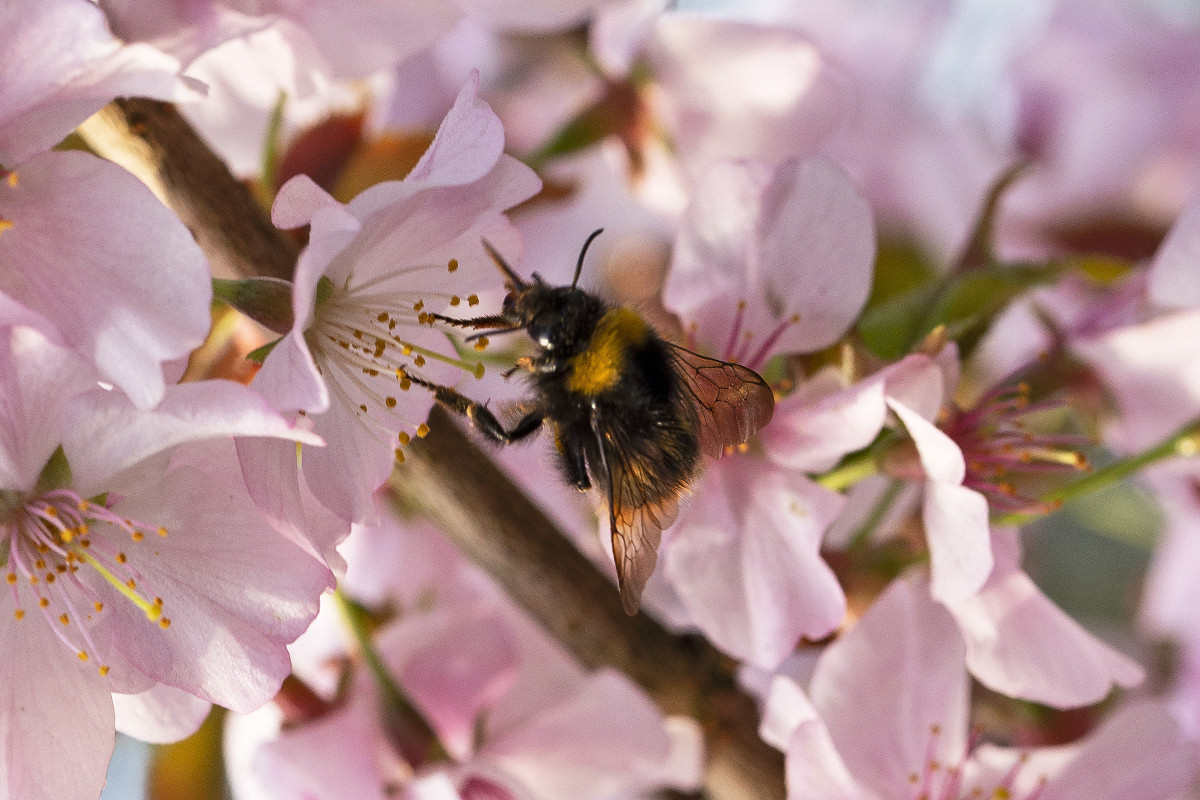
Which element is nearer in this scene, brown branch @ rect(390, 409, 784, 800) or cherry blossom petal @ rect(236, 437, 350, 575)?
cherry blossom petal @ rect(236, 437, 350, 575)

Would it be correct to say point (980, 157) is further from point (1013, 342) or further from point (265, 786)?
point (265, 786)

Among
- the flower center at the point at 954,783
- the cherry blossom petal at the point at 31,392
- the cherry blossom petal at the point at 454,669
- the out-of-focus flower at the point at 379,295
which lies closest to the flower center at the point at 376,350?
the out-of-focus flower at the point at 379,295

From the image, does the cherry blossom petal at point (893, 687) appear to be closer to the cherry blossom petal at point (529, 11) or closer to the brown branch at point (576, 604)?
the brown branch at point (576, 604)

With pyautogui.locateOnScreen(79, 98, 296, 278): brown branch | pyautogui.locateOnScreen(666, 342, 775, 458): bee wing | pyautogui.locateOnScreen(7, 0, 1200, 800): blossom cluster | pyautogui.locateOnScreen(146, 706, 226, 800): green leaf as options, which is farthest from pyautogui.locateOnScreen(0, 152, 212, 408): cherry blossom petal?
pyautogui.locateOnScreen(146, 706, 226, 800): green leaf

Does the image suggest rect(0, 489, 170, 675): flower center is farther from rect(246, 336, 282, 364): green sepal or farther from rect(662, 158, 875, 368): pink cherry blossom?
rect(662, 158, 875, 368): pink cherry blossom

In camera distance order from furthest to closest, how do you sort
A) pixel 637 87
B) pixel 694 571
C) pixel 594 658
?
pixel 637 87 < pixel 594 658 < pixel 694 571

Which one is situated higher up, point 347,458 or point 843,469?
point 347,458

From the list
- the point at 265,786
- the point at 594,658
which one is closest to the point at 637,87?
the point at 594,658
